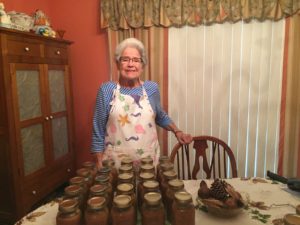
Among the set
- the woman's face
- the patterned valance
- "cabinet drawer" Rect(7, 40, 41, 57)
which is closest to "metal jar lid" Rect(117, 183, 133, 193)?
the woman's face

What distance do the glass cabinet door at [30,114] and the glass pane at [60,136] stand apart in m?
0.16

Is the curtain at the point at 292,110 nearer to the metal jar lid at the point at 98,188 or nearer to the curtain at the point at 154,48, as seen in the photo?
the curtain at the point at 154,48

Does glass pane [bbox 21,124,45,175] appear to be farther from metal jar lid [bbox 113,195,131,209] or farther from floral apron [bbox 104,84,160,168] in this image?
metal jar lid [bbox 113,195,131,209]

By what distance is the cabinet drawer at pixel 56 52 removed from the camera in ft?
7.35

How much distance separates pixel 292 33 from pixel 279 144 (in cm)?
103

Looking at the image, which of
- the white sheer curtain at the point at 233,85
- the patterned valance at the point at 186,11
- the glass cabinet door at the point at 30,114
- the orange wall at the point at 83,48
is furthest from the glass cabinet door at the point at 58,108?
the white sheer curtain at the point at 233,85

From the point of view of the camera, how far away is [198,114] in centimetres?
257

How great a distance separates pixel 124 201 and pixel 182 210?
17cm

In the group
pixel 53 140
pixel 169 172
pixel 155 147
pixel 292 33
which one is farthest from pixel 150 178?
pixel 292 33

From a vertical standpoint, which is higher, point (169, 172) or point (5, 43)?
point (5, 43)

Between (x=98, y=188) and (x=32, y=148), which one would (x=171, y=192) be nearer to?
(x=98, y=188)

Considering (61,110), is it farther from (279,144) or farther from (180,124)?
(279,144)

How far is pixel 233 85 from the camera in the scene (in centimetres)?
250

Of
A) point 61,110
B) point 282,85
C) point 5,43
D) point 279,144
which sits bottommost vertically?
point 279,144
